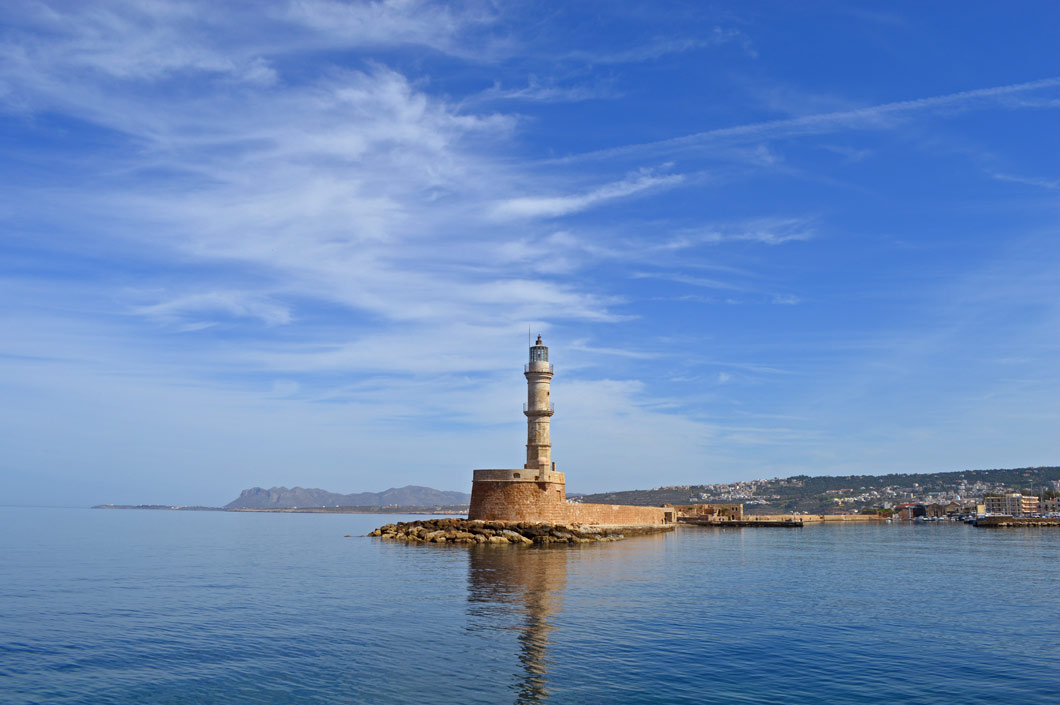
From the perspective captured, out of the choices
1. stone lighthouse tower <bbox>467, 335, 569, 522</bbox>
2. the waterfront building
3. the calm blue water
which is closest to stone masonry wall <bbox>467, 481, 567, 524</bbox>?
stone lighthouse tower <bbox>467, 335, 569, 522</bbox>

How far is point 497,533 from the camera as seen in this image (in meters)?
48.1

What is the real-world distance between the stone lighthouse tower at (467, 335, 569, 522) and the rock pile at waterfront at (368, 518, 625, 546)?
1138 mm

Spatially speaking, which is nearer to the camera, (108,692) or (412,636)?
(108,692)

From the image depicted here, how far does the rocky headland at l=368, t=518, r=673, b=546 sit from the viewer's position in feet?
156

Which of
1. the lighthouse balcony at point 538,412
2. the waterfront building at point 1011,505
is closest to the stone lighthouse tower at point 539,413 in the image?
the lighthouse balcony at point 538,412

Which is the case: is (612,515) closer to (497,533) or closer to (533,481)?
(533,481)

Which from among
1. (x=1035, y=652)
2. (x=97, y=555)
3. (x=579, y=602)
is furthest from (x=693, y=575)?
(x=97, y=555)

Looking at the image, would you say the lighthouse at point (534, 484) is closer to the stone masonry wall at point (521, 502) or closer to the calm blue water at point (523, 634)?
the stone masonry wall at point (521, 502)

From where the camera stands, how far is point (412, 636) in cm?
1798

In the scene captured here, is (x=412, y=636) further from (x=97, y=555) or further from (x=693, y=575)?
(x=97, y=555)

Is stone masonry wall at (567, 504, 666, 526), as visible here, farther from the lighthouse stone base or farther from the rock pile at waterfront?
the rock pile at waterfront

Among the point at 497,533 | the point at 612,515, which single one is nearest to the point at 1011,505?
the point at 612,515

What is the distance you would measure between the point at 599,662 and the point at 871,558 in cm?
3182

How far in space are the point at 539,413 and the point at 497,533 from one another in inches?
368
